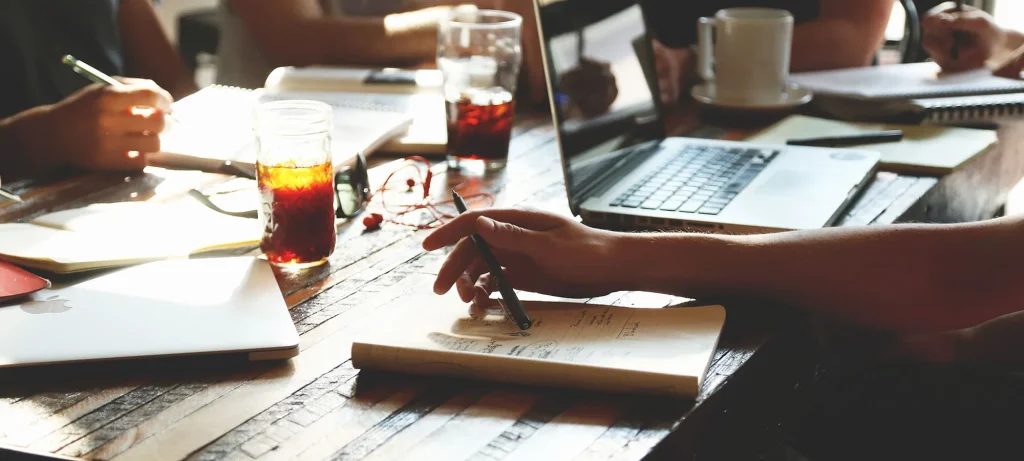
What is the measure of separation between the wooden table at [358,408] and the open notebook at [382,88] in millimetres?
668

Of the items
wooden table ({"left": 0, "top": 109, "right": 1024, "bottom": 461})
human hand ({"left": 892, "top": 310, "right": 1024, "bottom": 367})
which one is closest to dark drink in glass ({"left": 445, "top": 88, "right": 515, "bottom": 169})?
wooden table ({"left": 0, "top": 109, "right": 1024, "bottom": 461})

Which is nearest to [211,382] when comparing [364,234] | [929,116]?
[364,234]

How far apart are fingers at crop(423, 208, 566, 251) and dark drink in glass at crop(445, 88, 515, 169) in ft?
1.58

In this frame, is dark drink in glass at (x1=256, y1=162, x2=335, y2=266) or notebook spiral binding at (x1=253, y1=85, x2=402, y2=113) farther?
notebook spiral binding at (x1=253, y1=85, x2=402, y2=113)

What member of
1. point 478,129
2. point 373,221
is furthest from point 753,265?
point 478,129

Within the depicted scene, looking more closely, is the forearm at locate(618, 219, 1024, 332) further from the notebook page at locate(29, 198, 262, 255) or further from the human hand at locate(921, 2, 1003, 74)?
the human hand at locate(921, 2, 1003, 74)

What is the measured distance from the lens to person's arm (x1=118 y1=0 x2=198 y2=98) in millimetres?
2197

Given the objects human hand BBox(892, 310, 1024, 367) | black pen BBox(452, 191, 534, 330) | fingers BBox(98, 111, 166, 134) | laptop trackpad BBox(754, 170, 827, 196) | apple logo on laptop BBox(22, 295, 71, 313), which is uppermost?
fingers BBox(98, 111, 166, 134)

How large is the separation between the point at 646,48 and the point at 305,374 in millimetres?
962

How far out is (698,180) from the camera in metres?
1.31

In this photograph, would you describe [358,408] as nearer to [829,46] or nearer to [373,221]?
[373,221]

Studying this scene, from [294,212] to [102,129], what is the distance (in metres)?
0.49

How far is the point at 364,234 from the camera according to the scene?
3.83 ft

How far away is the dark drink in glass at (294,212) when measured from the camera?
1032 mm
